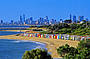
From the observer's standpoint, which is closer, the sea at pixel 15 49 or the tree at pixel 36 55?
the tree at pixel 36 55

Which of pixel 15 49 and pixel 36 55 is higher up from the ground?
pixel 36 55

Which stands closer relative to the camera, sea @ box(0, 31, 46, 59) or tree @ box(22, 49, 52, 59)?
tree @ box(22, 49, 52, 59)

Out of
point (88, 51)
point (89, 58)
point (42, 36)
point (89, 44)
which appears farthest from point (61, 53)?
point (42, 36)

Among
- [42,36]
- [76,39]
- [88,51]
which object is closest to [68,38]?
[76,39]

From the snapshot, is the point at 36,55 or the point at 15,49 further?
the point at 15,49

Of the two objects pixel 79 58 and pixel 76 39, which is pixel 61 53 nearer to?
pixel 79 58

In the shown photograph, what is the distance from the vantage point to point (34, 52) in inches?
617

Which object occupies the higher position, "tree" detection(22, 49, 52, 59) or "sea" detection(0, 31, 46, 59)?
"tree" detection(22, 49, 52, 59)

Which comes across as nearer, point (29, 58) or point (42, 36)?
point (29, 58)

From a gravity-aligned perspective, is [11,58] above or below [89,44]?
below

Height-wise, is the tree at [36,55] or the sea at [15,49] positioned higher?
the tree at [36,55]

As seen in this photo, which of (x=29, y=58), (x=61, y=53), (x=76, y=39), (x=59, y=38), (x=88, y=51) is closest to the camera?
(x=29, y=58)

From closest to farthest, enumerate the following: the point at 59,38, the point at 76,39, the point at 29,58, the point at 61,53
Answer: the point at 29,58
the point at 61,53
the point at 76,39
the point at 59,38

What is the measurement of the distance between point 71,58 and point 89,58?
1.57 m
